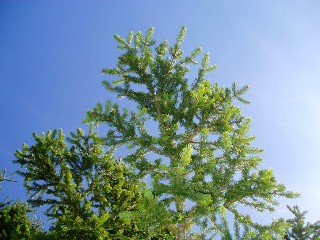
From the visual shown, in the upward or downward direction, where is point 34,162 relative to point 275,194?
upward

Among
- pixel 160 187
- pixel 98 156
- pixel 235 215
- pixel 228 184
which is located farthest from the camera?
pixel 98 156

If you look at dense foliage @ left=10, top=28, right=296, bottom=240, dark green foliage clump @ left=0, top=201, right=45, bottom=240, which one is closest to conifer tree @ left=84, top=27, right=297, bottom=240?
dense foliage @ left=10, top=28, right=296, bottom=240

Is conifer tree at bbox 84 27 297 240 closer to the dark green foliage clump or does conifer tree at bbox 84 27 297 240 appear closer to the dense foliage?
the dense foliage

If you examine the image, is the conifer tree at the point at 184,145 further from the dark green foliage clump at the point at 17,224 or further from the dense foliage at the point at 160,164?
the dark green foliage clump at the point at 17,224

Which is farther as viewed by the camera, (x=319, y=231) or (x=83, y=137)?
(x=319, y=231)

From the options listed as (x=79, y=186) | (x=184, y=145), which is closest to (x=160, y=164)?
(x=184, y=145)

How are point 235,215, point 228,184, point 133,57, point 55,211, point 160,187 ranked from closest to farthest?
point 160,187 → point 228,184 → point 235,215 → point 133,57 → point 55,211

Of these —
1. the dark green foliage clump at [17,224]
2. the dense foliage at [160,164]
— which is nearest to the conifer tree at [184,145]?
the dense foliage at [160,164]

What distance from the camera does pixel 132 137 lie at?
8.02m

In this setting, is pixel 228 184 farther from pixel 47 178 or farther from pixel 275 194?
pixel 47 178

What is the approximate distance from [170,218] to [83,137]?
827cm

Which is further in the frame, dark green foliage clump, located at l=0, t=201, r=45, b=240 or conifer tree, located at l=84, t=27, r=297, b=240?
dark green foliage clump, located at l=0, t=201, r=45, b=240

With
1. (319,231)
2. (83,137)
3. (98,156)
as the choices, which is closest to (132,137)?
(98,156)

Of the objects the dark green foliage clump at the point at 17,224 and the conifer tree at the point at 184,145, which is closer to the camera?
the conifer tree at the point at 184,145
